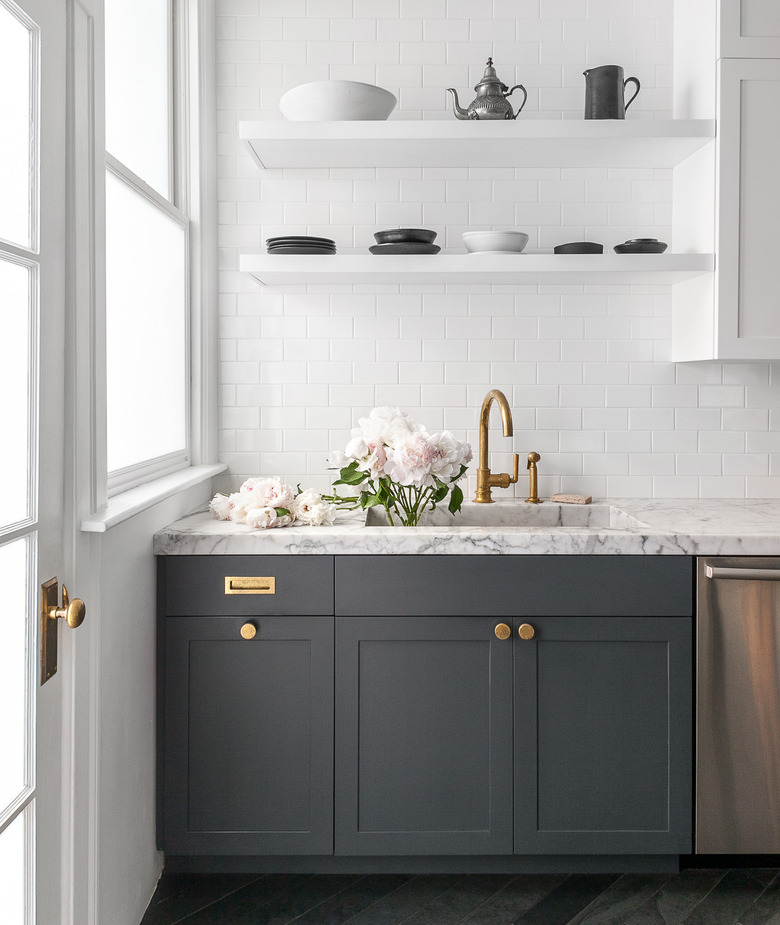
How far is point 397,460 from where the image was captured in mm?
2207

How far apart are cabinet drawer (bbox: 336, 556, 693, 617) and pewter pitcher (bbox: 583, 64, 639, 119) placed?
1372mm

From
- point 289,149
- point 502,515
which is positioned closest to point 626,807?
point 502,515

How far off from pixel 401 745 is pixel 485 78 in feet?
6.44

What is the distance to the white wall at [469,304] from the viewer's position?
2.70 metres

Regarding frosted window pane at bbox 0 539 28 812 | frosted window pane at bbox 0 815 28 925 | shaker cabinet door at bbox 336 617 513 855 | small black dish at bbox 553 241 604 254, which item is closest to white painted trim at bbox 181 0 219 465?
shaker cabinet door at bbox 336 617 513 855

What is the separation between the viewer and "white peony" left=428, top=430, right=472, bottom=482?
223cm

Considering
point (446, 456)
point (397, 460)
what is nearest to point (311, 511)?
point (397, 460)

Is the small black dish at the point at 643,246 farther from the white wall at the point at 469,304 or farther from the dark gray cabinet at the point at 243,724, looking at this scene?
the dark gray cabinet at the point at 243,724

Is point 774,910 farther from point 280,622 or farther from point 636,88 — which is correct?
point 636,88

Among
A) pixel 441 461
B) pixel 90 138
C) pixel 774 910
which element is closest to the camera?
pixel 90 138

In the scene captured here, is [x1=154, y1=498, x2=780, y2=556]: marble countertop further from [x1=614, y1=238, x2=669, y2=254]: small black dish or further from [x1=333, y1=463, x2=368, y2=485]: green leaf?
[x1=614, y1=238, x2=669, y2=254]: small black dish

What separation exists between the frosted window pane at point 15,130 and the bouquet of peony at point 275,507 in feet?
3.43

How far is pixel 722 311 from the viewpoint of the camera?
2.35 metres

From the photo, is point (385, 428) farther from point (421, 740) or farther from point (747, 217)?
point (747, 217)
